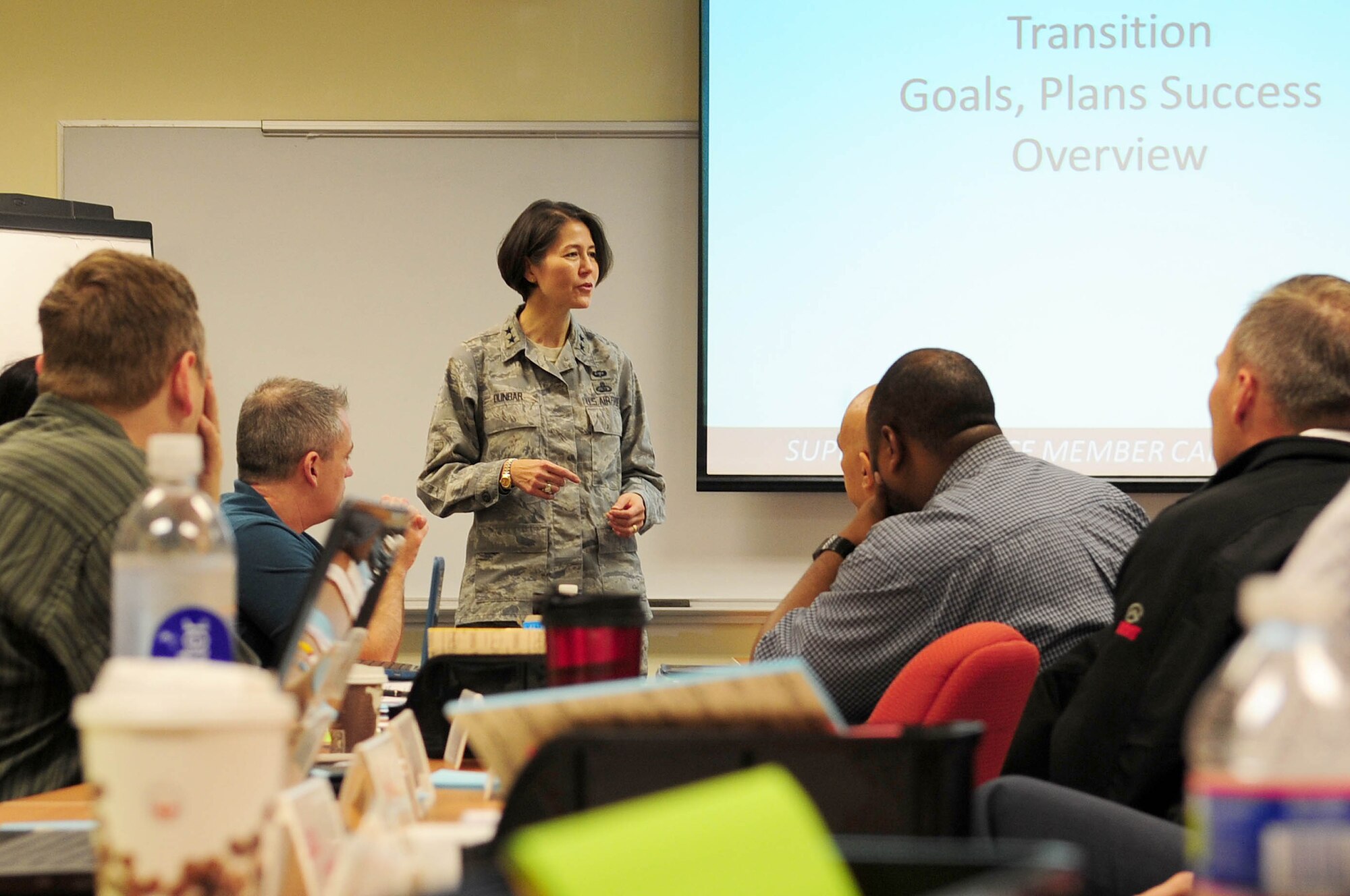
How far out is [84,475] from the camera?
1.40m

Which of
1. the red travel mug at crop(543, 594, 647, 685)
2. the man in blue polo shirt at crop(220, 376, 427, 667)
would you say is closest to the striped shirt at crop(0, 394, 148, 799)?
the red travel mug at crop(543, 594, 647, 685)

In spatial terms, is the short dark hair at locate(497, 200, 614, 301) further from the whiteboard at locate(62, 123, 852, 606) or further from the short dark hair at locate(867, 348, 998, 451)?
the short dark hair at locate(867, 348, 998, 451)

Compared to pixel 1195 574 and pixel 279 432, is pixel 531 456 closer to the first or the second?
pixel 279 432

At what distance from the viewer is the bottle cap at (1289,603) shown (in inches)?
24.9

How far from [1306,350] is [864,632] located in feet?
2.64

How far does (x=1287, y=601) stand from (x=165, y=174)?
456 cm

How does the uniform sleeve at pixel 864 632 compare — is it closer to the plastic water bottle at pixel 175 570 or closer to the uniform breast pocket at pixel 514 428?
the plastic water bottle at pixel 175 570

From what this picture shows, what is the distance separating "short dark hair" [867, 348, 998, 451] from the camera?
97.8 inches

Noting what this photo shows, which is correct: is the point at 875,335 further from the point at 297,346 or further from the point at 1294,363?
the point at 1294,363

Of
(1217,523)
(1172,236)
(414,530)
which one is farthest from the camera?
(1172,236)

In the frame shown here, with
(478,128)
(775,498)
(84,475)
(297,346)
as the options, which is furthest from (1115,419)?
(84,475)

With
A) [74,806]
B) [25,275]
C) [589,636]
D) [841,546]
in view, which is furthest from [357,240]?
[589,636]

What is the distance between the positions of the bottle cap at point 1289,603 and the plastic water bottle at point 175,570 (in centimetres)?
66

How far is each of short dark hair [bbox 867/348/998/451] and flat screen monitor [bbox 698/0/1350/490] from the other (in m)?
1.87
